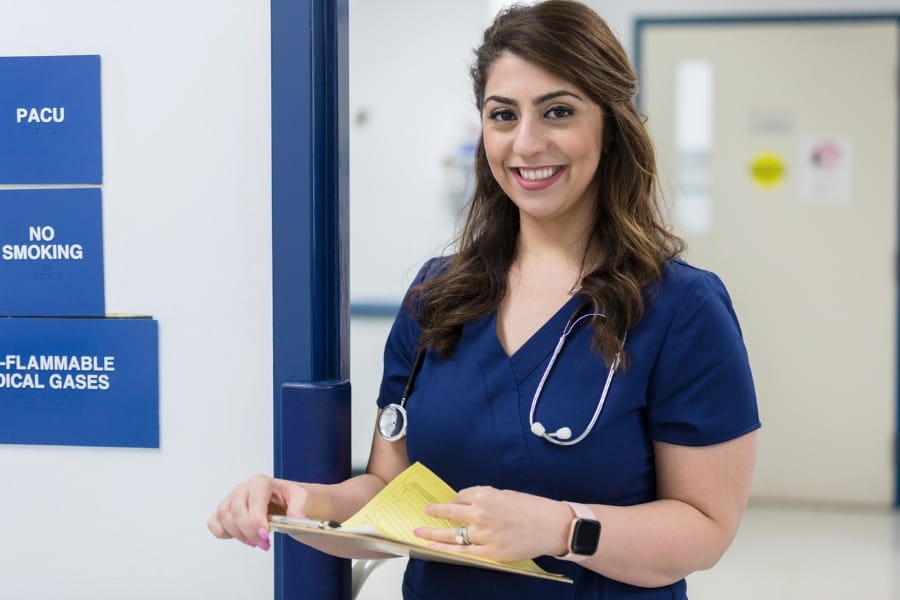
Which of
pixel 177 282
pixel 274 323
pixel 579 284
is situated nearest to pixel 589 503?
pixel 579 284

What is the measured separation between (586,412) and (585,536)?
0.15 metres

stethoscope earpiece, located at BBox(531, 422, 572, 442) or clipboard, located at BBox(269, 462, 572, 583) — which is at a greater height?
stethoscope earpiece, located at BBox(531, 422, 572, 442)

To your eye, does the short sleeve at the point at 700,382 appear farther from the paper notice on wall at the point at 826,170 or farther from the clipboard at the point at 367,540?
the paper notice on wall at the point at 826,170

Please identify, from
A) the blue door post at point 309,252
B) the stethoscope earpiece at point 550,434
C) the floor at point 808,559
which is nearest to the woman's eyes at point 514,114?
the blue door post at point 309,252

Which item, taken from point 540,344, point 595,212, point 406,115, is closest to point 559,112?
point 595,212

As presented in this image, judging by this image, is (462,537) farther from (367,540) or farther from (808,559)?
(808,559)

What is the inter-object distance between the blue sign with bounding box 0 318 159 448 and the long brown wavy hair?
1.05ft

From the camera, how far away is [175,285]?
1053 millimetres

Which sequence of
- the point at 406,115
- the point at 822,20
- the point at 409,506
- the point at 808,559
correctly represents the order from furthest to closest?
the point at 406,115 → the point at 822,20 → the point at 808,559 → the point at 409,506

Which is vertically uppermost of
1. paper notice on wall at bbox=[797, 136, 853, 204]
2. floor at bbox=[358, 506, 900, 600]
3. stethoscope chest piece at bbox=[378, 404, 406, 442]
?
paper notice on wall at bbox=[797, 136, 853, 204]

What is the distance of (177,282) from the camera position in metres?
1.05

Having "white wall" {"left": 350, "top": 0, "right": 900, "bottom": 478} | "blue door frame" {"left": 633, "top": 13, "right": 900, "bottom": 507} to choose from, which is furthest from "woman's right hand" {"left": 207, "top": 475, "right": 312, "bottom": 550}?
Answer: "blue door frame" {"left": 633, "top": 13, "right": 900, "bottom": 507}

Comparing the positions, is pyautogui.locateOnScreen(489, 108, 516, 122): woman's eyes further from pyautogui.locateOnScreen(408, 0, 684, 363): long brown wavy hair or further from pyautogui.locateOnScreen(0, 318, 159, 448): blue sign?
pyautogui.locateOnScreen(0, 318, 159, 448): blue sign

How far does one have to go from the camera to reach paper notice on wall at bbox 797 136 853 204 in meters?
3.65
